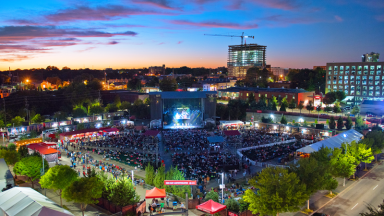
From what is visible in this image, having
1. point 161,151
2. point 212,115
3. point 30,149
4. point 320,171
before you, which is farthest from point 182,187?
point 212,115

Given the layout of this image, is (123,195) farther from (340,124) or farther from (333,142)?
(340,124)

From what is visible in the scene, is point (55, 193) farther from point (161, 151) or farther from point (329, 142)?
point (329, 142)

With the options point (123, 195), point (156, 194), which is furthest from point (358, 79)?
point (123, 195)

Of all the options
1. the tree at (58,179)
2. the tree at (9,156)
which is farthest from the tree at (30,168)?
the tree at (9,156)

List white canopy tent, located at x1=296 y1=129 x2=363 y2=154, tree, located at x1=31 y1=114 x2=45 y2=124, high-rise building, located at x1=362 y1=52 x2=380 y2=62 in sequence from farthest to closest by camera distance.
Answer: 1. high-rise building, located at x1=362 y1=52 x2=380 y2=62
2. tree, located at x1=31 y1=114 x2=45 y2=124
3. white canopy tent, located at x1=296 y1=129 x2=363 y2=154

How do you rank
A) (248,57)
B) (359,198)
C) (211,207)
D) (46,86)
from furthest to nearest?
(248,57) → (46,86) → (359,198) → (211,207)

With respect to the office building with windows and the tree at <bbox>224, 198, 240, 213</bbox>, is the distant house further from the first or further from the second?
the tree at <bbox>224, 198, 240, 213</bbox>

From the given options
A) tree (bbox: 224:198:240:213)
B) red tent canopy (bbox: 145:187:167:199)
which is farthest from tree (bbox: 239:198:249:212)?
red tent canopy (bbox: 145:187:167:199)
